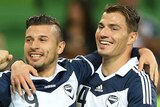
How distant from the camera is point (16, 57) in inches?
223

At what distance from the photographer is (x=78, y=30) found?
557 cm

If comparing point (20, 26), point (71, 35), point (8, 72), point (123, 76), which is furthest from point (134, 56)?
point (20, 26)

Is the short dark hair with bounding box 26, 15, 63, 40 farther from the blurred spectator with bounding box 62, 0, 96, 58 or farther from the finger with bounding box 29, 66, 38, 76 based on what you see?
the blurred spectator with bounding box 62, 0, 96, 58

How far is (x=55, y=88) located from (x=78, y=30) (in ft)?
7.79

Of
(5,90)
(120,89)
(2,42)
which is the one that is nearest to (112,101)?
(120,89)

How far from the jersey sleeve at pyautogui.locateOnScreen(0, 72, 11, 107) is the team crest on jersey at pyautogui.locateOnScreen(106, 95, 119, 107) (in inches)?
20.6

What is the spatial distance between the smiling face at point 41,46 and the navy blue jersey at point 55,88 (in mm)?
80

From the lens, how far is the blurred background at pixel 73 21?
550 centimetres

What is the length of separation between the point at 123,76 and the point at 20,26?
2942 millimetres

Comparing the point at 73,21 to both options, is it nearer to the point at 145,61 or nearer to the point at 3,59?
the point at 145,61

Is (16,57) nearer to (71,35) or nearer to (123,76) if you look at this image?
(71,35)

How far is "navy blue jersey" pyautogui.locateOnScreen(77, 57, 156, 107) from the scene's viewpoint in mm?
3102

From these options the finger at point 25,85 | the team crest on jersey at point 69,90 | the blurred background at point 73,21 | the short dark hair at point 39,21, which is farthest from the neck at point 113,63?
the blurred background at point 73,21

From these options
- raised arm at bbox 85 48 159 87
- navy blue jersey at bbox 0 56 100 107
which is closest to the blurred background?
raised arm at bbox 85 48 159 87
